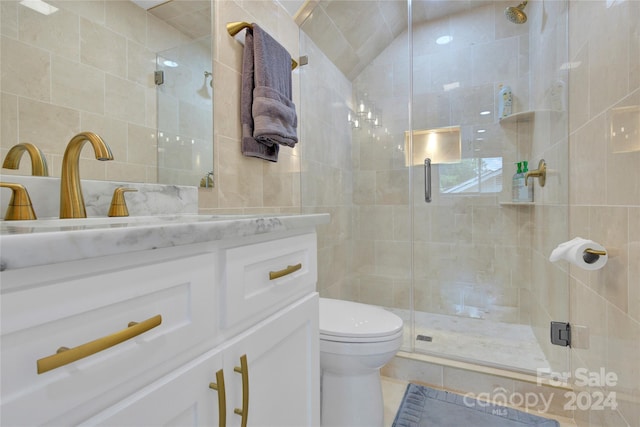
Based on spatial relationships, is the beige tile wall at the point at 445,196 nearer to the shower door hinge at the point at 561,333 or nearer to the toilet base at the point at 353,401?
the shower door hinge at the point at 561,333

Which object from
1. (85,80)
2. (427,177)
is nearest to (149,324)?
(85,80)

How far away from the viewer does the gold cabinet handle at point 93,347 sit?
1.05ft

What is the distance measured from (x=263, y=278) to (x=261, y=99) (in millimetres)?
989

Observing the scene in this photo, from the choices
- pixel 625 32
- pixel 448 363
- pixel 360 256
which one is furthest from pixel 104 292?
pixel 360 256

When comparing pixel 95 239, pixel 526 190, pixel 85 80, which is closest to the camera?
pixel 95 239

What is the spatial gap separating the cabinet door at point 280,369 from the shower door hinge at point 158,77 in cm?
87

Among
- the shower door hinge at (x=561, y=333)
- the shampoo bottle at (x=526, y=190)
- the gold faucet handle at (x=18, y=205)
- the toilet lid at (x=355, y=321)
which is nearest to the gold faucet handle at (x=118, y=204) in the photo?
the gold faucet handle at (x=18, y=205)

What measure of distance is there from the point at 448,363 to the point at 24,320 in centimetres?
182

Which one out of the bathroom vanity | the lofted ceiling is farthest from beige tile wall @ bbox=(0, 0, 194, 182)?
the lofted ceiling

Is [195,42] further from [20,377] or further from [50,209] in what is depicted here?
[20,377]

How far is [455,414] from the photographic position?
4.83 feet

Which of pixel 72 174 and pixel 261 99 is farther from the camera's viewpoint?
pixel 261 99

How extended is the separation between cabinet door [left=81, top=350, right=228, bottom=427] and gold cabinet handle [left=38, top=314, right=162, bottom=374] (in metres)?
0.08

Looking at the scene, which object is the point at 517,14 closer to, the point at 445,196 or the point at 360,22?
the point at 360,22
